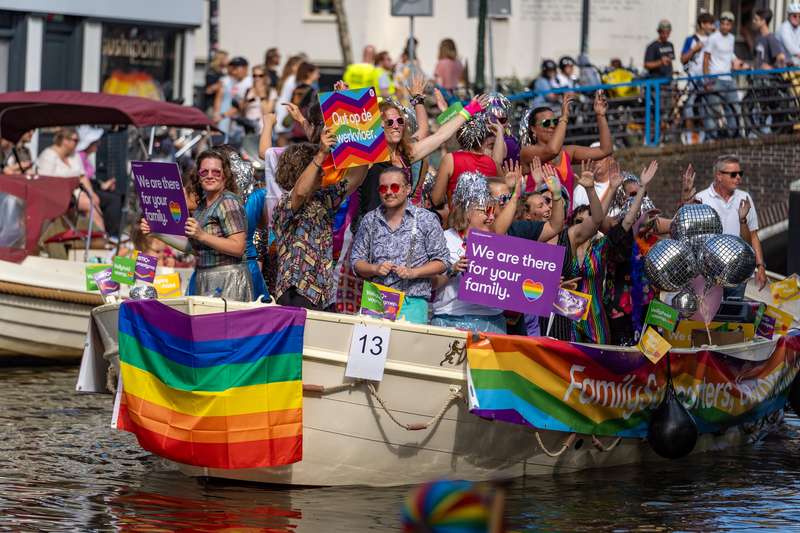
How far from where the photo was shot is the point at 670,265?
1112 cm

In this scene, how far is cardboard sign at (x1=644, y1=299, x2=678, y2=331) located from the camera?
34.4 feet

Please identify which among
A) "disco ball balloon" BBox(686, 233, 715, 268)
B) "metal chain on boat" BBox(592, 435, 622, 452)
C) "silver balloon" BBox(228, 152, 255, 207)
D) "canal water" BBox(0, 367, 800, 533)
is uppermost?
"silver balloon" BBox(228, 152, 255, 207)

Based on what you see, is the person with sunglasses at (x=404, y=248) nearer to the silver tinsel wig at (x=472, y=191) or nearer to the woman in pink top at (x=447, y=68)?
the silver tinsel wig at (x=472, y=191)

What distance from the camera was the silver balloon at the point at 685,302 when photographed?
449 inches

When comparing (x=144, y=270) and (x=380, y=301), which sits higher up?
(x=144, y=270)

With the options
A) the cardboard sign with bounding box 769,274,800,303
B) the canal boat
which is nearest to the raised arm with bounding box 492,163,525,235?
the cardboard sign with bounding box 769,274,800,303

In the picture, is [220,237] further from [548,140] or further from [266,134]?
[548,140]

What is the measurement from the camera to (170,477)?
10344 mm

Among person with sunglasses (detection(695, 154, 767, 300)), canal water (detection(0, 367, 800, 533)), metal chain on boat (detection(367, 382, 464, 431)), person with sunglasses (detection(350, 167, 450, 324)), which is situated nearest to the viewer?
canal water (detection(0, 367, 800, 533))

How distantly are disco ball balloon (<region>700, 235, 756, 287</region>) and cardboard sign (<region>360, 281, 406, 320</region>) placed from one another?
2.69 metres

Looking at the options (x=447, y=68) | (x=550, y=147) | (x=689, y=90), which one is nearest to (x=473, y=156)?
(x=550, y=147)

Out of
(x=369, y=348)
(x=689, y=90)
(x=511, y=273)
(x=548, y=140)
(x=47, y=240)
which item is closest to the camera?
(x=369, y=348)

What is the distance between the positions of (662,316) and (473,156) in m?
1.61

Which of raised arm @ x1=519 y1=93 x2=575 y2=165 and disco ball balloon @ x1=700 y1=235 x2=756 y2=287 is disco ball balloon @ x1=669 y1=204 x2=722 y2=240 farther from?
raised arm @ x1=519 y1=93 x2=575 y2=165
